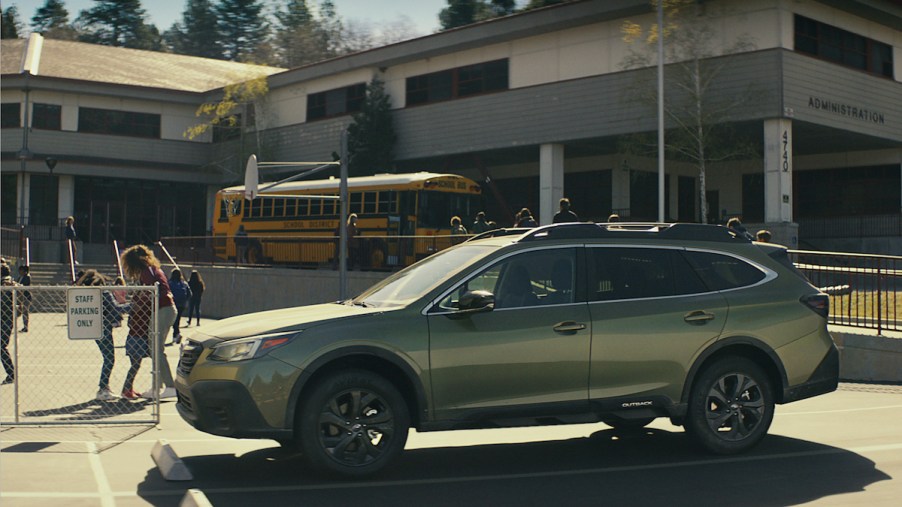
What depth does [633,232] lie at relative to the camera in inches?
342

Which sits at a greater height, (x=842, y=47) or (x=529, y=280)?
(x=842, y=47)

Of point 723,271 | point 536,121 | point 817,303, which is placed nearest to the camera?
point 723,271

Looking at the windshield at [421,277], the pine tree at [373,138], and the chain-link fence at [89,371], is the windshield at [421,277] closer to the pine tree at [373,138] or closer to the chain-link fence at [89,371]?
the chain-link fence at [89,371]

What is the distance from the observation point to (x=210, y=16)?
12812 cm

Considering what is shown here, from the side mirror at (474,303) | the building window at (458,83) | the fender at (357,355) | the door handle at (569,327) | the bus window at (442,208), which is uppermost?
the building window at (458,83)

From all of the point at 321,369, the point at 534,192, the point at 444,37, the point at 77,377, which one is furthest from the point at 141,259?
the point at 534,192

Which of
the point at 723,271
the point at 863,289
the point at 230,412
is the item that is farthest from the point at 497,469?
the point at 863,289

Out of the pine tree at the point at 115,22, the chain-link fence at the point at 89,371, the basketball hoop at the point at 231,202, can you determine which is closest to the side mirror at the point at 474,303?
the chain-link fence at the point at 89,371

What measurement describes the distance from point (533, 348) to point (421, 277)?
114 cm

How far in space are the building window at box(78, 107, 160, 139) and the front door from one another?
143 ft

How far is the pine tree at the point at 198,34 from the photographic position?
127625 millimetres

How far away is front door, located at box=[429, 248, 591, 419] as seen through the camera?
7.80 metres

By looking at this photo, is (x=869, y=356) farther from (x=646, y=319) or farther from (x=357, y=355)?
(x=357, y=355)

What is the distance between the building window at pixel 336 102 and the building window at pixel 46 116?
12.5 m
